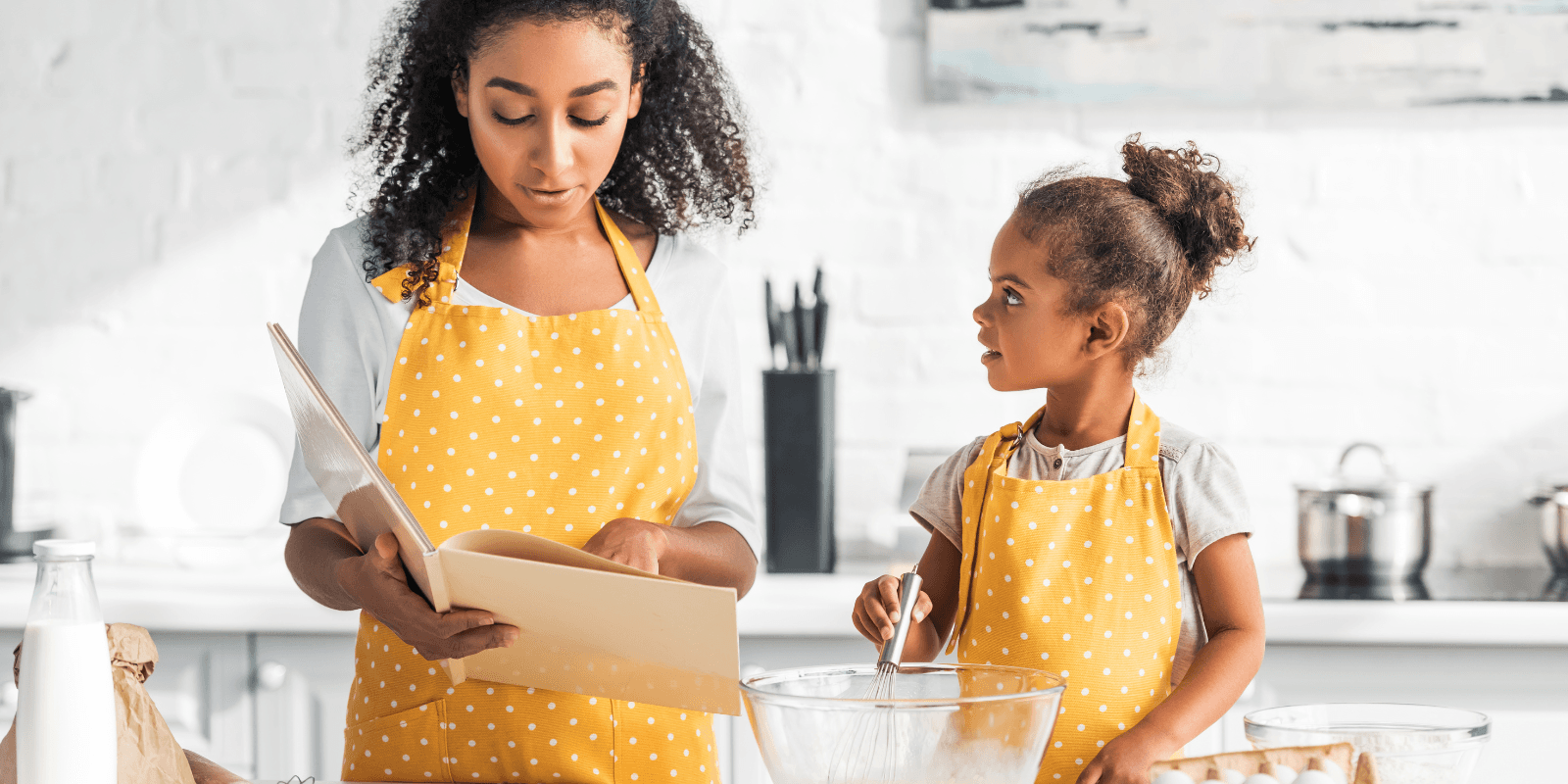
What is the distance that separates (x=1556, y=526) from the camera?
1817mm

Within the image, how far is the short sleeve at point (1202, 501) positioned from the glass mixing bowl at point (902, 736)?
0.38 m

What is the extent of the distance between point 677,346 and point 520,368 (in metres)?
0.15

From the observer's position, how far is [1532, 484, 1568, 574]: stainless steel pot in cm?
180

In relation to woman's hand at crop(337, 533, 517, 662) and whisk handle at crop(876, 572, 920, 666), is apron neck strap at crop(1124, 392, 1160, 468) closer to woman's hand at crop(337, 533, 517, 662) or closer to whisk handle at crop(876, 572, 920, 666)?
whisk handle at crop(876, 572, 920, 666)

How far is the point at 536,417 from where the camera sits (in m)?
1.05

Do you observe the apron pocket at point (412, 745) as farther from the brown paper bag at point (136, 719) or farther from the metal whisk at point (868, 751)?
the metal whisk at point (868, 751)

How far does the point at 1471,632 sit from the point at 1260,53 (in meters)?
1.00

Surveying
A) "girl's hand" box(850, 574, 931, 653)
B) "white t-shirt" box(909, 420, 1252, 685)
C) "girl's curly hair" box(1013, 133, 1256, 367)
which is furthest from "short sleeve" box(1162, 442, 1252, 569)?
"girl's hand" box(850, 574, 931, 653)

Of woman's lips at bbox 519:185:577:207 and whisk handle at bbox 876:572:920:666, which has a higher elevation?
woman's lips at bbox 519:185:577:207

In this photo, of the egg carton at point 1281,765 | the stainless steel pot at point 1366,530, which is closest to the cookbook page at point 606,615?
the egg carton at point 1281,765

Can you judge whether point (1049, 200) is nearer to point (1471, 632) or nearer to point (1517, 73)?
point (1471, 632)

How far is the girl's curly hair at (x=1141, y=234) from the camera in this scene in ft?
3.47

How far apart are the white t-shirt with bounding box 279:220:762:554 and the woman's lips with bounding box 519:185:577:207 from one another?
114 mm

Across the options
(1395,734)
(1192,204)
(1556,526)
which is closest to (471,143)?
(1192,204)
